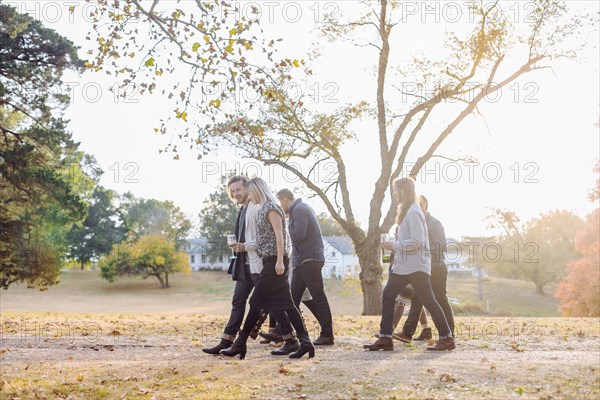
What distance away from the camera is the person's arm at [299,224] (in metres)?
9.09

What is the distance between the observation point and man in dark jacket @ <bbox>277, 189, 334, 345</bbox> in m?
9.14

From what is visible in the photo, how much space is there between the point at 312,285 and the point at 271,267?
152 centimetres

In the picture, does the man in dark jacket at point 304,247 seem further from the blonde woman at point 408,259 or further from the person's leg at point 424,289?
the person's leg at point 424,289

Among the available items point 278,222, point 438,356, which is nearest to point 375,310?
point 438,356

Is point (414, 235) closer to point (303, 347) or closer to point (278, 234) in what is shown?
point (278, 234)

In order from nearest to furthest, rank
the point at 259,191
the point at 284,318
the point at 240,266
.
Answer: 1. the point at 259,191
2. the point at 284,318
3. the point at 240,266

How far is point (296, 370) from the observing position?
743 cm

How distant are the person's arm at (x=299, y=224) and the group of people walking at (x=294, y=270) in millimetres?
14

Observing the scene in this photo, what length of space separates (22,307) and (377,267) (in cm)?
3471

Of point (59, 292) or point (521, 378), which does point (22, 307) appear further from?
point (521, 378)

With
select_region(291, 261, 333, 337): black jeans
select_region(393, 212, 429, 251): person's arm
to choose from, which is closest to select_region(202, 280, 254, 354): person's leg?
select_region(291, 261, 333, 337): black jeans

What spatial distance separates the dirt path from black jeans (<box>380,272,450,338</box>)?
16.3 inches

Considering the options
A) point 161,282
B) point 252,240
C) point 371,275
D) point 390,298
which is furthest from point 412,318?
point 161,282

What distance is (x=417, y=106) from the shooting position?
2020 cm
